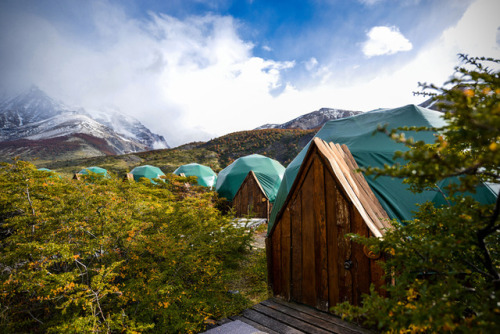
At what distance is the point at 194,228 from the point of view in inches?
221

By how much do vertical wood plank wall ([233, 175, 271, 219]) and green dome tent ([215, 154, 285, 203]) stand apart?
55 cm

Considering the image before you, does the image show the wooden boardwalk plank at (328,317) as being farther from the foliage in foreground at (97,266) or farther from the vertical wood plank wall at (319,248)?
the foliage in foreground at (97,266)

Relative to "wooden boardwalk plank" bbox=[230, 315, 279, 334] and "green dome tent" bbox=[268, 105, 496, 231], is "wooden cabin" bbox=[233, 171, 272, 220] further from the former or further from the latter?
"wooden boardwalk plank" bbox=[230, 315, 279, 334]

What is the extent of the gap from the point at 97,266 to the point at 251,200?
9.27 m

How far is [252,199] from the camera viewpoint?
1330cm

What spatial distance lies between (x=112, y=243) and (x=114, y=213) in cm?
61

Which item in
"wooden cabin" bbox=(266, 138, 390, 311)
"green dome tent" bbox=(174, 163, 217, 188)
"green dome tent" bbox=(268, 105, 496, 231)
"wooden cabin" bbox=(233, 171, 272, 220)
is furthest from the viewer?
"green dome tent" bbox=(174, 163, 217, 188)

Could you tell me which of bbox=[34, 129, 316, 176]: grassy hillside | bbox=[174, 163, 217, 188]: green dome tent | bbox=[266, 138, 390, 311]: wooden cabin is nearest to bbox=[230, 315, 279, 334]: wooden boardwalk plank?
bbox=[266, 138, 390, 311]: wooden cabin

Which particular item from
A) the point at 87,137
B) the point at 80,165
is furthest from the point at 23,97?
the point at 80,165

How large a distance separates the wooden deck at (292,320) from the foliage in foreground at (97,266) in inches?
20.9

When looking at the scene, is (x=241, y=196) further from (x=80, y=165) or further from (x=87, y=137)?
(x=87, y=137)

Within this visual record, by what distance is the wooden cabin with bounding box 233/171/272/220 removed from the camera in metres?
13.0

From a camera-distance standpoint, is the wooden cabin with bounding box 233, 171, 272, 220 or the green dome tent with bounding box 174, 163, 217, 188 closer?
the wooden cabin with bounding box 233, 171, 272, 220

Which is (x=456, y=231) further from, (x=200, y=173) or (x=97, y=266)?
(x=200, y=173)
